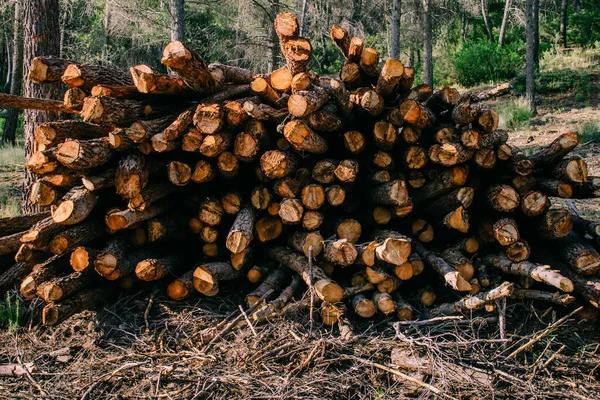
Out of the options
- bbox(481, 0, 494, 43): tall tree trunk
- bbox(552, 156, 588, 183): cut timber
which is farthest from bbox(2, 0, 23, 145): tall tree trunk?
bbox(481, 0, 494, 43): tall tree trunk

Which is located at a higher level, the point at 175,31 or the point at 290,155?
the point at 175,31

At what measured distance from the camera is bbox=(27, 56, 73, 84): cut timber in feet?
13.2

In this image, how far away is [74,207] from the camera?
139 inches

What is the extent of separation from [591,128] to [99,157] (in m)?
9.49

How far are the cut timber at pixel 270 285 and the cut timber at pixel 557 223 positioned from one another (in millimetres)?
2076

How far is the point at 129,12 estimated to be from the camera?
14938 mm

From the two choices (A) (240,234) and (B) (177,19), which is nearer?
(A) (240,234)

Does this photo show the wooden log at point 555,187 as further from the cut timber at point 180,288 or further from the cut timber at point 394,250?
the cut timber at point 180,288

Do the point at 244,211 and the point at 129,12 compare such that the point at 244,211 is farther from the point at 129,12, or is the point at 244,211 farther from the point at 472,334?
the point at 129,12

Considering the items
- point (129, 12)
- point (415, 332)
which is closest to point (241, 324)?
point (415, 332)

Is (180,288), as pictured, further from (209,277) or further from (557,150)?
(557,150)

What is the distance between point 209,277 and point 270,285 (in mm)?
498

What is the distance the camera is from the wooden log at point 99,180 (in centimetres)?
360

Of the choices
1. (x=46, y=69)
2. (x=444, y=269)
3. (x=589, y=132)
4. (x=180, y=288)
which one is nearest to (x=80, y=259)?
(x=180, y=288)
